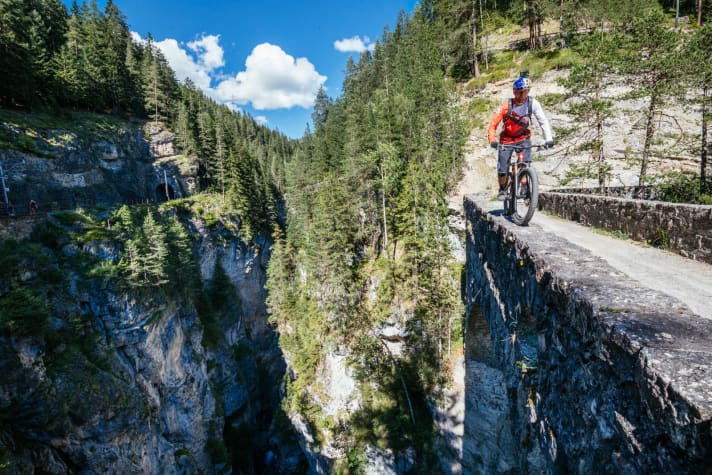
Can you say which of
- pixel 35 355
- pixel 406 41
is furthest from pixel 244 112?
pixel 35 355

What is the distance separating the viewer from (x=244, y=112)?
10438cm

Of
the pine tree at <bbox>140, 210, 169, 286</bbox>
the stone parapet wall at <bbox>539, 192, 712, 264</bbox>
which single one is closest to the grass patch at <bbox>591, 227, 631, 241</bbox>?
the stone parapet wall at <bbox>539, 192, 712, 264</bbox>

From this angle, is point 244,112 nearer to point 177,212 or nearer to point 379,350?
point 177,212

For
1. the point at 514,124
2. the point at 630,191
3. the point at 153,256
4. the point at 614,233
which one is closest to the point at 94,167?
the point at 153,256

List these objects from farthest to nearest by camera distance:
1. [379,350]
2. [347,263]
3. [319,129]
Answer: [319,129]
[347,263]
[379,350]

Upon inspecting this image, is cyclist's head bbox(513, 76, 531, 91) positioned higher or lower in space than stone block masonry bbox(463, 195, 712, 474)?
higher

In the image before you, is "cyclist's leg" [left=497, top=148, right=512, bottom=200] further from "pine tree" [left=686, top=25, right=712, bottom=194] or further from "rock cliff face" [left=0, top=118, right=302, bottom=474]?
"rock cliff face" [left=0, top=118, right=302, bottom=474]

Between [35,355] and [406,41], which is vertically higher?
[406,41]

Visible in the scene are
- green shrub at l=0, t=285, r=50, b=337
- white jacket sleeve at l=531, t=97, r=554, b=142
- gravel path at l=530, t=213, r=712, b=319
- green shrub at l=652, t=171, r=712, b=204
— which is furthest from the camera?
green shrub at l=0, t=285, r=50, b=337

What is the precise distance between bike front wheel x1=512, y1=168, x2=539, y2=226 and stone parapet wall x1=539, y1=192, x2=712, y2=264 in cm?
145

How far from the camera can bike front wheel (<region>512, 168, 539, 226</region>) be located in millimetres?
5043

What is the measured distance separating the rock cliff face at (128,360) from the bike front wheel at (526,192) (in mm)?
17298

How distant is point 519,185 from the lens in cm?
575

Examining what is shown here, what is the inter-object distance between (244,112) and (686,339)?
119603 millimetres
